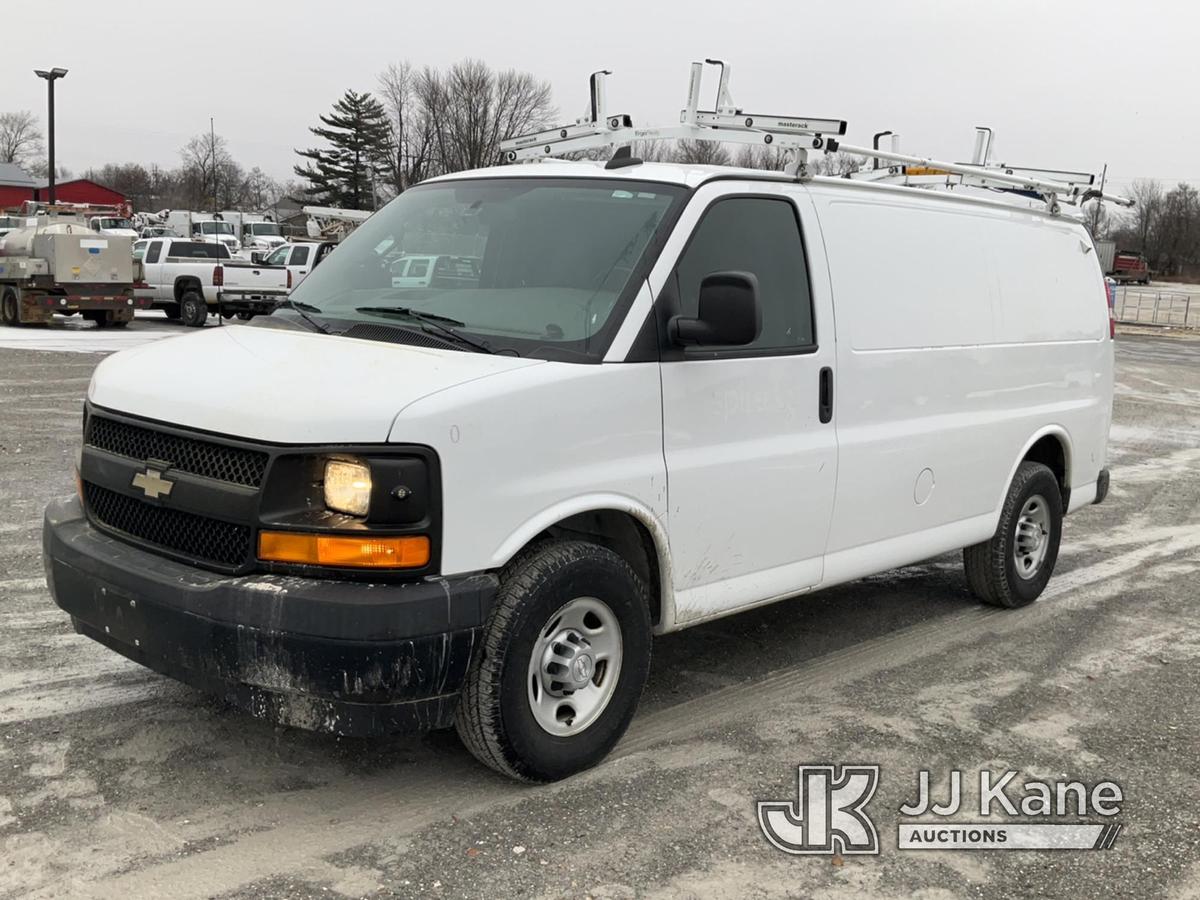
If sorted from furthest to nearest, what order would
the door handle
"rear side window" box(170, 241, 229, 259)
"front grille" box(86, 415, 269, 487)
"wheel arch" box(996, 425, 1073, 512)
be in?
"rear side window" box(170, 241, 229, 259), "wheel arch" box(996, 425, 1073, 512), the door handle, "front grille" box(86, 415, 269, 487)

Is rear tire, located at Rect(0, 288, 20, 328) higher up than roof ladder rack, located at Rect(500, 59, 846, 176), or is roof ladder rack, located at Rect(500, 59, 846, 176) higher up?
roof ladder rack, located at Rect(500, 59, 846, 176)

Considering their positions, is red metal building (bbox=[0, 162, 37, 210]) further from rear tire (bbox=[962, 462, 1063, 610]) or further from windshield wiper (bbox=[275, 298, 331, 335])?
rear tire (bbox=[962, 462, 1063, 610])

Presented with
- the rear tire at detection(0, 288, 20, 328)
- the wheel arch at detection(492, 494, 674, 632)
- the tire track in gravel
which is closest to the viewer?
the tire track in gravel

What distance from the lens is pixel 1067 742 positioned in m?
4.78

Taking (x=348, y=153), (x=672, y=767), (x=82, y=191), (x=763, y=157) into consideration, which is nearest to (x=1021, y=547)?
(x=763, y=157)

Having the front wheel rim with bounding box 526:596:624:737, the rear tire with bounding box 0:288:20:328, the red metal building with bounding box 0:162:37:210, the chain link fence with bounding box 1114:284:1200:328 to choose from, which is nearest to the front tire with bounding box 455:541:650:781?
the front wheel rim with bounding box 526:596:624:737

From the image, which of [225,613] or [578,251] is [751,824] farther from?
[578,251]

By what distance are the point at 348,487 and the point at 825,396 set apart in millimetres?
2194

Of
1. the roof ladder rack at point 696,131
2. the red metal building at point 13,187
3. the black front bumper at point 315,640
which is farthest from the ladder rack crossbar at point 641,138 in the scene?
the red metal building at point 13,187

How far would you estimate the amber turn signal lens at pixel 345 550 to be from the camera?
11.8 feet

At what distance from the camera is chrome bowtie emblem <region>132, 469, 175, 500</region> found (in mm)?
3871

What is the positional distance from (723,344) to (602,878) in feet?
5.98

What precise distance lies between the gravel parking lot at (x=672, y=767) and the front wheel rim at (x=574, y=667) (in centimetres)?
24

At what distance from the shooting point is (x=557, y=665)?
411 centimetres
